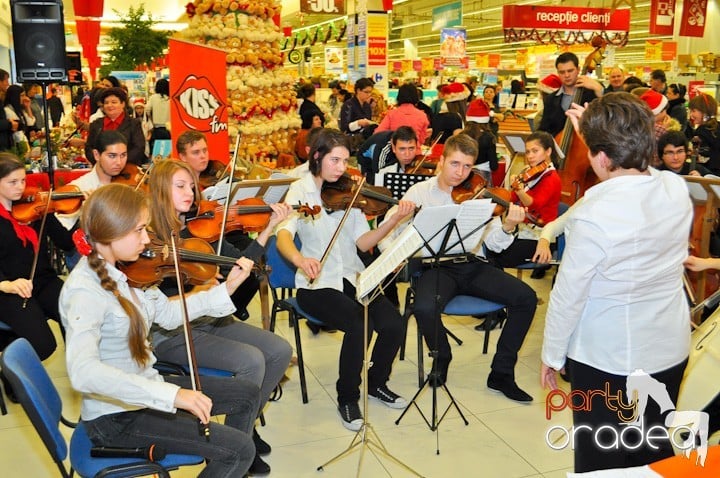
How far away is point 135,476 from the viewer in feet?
6.76

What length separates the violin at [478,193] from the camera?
3.58m

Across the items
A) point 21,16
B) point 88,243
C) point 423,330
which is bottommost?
point 423,330

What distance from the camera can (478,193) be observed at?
361 cm

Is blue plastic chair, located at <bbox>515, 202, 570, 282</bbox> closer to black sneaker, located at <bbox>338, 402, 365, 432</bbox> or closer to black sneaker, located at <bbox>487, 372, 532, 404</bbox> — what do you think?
black sneaker, located at <bbox>487, 372, 532, 404</bbox>

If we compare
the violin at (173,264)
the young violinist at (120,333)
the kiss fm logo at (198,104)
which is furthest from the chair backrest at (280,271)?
the kiss fm logo at (198,104)

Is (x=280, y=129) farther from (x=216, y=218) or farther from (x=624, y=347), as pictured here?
(x=624, y=347)

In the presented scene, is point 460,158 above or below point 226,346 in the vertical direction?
above

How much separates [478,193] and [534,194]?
1.10m

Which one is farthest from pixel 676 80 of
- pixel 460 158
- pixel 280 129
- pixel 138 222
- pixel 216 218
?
pixel 138 222

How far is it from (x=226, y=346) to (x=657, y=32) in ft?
38.6

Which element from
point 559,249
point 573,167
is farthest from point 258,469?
point 573,167

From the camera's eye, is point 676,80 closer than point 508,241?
No

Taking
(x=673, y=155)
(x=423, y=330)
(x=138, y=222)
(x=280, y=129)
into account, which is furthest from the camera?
(x=280, y=129)

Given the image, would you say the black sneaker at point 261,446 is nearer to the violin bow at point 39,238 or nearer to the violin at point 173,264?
the violin at point 173,264
